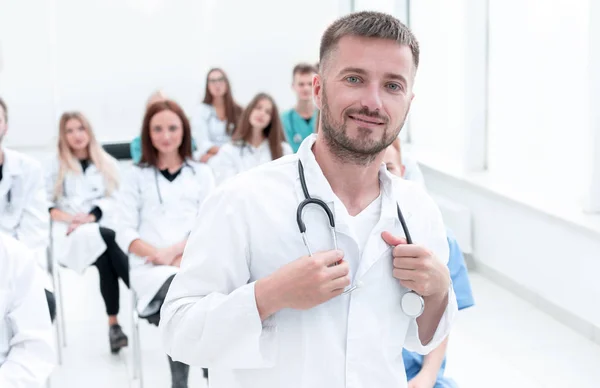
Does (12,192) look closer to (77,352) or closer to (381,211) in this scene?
(77,352)

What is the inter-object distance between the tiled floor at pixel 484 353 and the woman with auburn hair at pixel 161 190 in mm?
576

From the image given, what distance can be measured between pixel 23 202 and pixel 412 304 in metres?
2.45

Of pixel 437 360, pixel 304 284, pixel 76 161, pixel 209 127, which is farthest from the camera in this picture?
pixel 209 127

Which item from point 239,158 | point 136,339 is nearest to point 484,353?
point 136,339

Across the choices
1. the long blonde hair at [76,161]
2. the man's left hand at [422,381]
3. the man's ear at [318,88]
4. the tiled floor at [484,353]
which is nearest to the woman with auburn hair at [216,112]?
the long blonde hair at [76,161]

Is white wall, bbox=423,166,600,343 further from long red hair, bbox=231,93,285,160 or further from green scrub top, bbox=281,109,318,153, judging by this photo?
long red hair, bbox=231,93,285,160

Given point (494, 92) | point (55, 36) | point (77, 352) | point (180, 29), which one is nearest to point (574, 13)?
point (494, 92)

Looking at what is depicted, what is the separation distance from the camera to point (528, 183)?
432cm

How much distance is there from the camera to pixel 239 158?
434 cm

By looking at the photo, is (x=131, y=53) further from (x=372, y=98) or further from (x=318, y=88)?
(x=372, y=98)

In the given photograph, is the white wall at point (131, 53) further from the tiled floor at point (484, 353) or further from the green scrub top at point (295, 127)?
the tiled floor at point (484, 353)

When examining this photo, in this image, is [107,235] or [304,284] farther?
[107,235]

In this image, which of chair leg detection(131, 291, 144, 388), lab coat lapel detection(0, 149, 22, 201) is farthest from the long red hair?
chair leg detection(131, 291, 144, 388)

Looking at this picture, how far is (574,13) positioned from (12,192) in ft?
9.32
